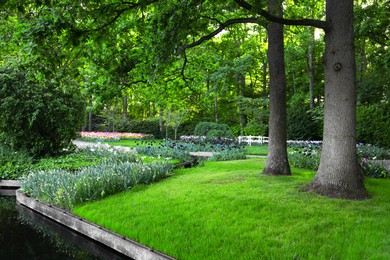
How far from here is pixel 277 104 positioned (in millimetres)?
8742

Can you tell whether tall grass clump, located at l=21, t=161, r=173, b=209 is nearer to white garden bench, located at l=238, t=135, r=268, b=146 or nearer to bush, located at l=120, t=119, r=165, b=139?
white garden bench, located at l=238, t=135, r=268, b=146

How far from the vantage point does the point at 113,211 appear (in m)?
6.29

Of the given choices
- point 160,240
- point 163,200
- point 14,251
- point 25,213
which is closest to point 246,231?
point 160,240

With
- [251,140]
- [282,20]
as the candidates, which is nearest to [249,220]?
[282,20]

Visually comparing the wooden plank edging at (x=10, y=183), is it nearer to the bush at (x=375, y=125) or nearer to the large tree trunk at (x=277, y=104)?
the large tree trunk at (x=277, y=104)

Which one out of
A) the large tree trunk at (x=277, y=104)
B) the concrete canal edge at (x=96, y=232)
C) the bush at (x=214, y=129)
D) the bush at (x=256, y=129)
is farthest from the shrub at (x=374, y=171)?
the bush at (x=256, y=129)

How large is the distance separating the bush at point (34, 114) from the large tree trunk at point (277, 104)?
7267 millimetres

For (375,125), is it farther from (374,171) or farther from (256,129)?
(256,129)

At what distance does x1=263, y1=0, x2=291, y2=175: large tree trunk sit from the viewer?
8.74 m

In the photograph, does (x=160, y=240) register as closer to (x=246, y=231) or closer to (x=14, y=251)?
(x=246, y=231)

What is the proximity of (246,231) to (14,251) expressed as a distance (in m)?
3.98

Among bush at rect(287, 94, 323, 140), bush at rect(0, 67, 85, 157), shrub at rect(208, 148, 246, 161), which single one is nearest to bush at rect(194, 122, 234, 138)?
bush at rect(287, 94, 323, 140)

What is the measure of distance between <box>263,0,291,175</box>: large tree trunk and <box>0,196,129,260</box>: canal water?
5139 millimetres

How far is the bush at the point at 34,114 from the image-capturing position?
12.2 meters
